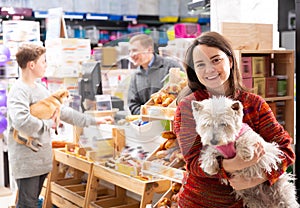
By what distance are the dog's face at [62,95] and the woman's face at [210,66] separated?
29 cm

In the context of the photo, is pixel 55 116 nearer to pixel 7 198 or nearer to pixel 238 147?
pixel 7 198

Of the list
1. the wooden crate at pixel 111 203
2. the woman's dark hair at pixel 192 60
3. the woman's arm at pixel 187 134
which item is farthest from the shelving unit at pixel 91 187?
the woman's dark hair at pixel 192 60

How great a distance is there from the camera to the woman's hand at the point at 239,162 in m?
1.05

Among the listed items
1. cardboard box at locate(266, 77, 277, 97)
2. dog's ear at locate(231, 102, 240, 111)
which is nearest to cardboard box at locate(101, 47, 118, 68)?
dog's ear at locate(231, 102, 240, 111)

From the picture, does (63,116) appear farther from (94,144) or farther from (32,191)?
(32,191)

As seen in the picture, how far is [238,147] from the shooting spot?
1.05 metres

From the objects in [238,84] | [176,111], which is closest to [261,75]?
[238,84]

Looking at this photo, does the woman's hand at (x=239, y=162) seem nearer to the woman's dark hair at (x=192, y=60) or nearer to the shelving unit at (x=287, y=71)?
the woman's dark hair at (x=192, y=60)

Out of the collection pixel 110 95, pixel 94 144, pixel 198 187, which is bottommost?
pixel 198 187

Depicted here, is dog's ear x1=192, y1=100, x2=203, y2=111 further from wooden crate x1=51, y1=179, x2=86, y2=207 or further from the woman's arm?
wooden crate x1=51, y1=179, x2=86, y2=207

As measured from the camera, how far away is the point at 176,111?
104 cm

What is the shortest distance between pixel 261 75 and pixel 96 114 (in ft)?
3.91

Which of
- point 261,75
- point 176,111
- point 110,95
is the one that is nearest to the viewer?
point 110,95

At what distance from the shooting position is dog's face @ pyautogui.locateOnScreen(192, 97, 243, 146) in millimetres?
952
